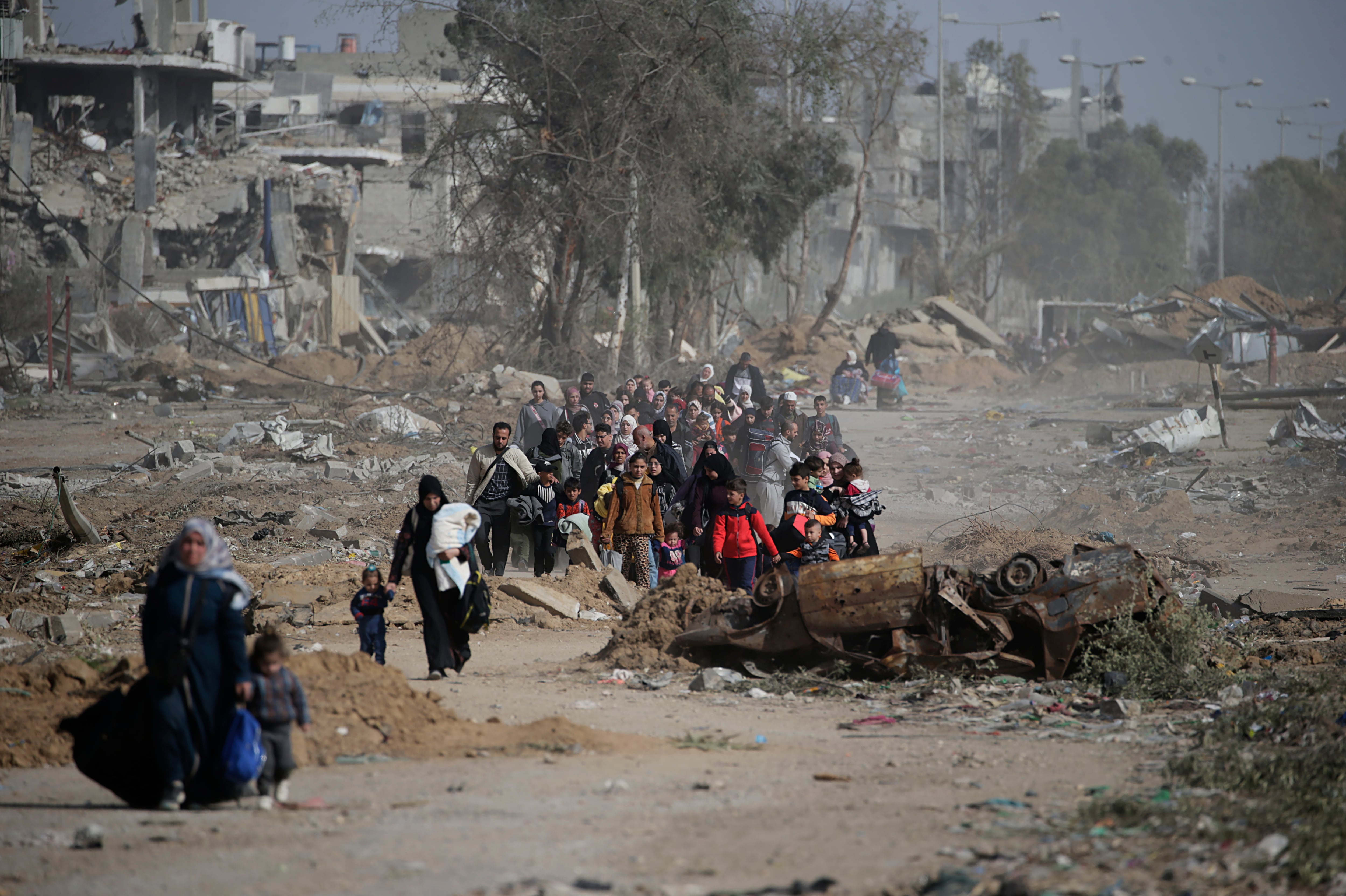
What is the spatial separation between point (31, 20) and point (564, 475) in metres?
34.7

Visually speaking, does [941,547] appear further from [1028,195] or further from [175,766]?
[1028,195]

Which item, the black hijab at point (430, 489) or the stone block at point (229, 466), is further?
the stone block at point (229, 466)

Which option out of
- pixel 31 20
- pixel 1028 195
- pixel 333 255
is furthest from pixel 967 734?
pixel 1028 195

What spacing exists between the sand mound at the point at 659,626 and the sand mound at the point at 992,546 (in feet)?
13.2

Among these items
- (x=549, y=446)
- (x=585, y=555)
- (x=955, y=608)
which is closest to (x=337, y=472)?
(x=549, y=446)

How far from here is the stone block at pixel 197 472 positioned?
15039mm

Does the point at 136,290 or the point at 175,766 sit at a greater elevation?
the point at 136,290

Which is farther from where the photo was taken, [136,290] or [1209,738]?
[136,290]

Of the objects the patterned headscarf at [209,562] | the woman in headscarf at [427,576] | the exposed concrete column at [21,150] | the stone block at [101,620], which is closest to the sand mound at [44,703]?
the patterned headscarf at [209,562]

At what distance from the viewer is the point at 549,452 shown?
10.8 metres

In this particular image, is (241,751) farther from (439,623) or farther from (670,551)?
(670,551)

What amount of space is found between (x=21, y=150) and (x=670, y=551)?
3103 centimetres

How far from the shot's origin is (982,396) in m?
31.2

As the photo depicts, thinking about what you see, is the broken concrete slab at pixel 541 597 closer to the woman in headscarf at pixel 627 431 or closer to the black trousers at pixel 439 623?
the black trousers at pixel 439 623
